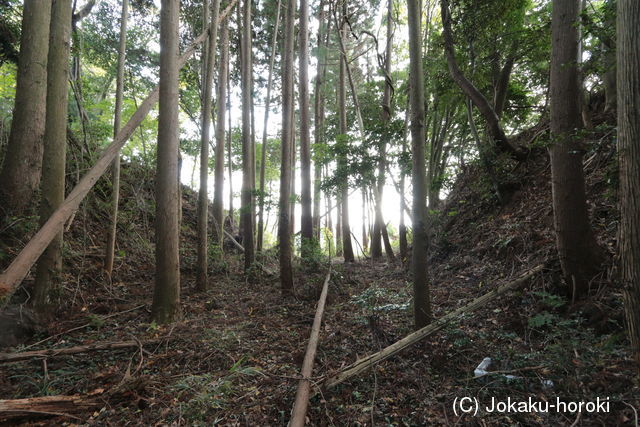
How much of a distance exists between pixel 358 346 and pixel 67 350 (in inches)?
131

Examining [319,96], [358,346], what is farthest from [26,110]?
[319,96]

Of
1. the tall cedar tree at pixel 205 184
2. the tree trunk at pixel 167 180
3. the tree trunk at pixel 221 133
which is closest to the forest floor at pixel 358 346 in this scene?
the tree trunk at pixel 167 180

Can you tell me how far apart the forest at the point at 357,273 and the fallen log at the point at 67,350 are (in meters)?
Answer: 0.02

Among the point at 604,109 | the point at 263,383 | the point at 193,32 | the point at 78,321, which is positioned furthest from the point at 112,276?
the point at 604,109

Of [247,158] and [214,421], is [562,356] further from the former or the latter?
[247,158]

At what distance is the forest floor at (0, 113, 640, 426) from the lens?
8.04 ft

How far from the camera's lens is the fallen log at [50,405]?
7.43ft

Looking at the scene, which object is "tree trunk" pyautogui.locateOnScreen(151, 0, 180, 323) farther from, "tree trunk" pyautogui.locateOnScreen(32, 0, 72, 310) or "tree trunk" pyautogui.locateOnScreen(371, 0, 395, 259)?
"tree trunk" pyautogui.locateOnScreen(371, 0, 395, 259)

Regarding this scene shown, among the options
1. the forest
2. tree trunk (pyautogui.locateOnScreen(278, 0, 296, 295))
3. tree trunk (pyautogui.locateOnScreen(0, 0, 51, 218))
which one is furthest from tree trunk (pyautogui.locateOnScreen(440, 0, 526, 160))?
tree trunk (pyautogui.locateOnScreen(0, 0, 51, 218))

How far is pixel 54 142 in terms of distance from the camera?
13.8ft

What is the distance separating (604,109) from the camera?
19.2ft

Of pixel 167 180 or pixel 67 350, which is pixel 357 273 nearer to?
pixel 167 180

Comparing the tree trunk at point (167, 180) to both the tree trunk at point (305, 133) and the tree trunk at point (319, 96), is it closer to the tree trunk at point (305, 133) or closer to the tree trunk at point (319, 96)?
the tree trunk at point (305, 133)

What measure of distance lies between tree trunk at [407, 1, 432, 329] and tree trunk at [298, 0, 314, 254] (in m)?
3.72
